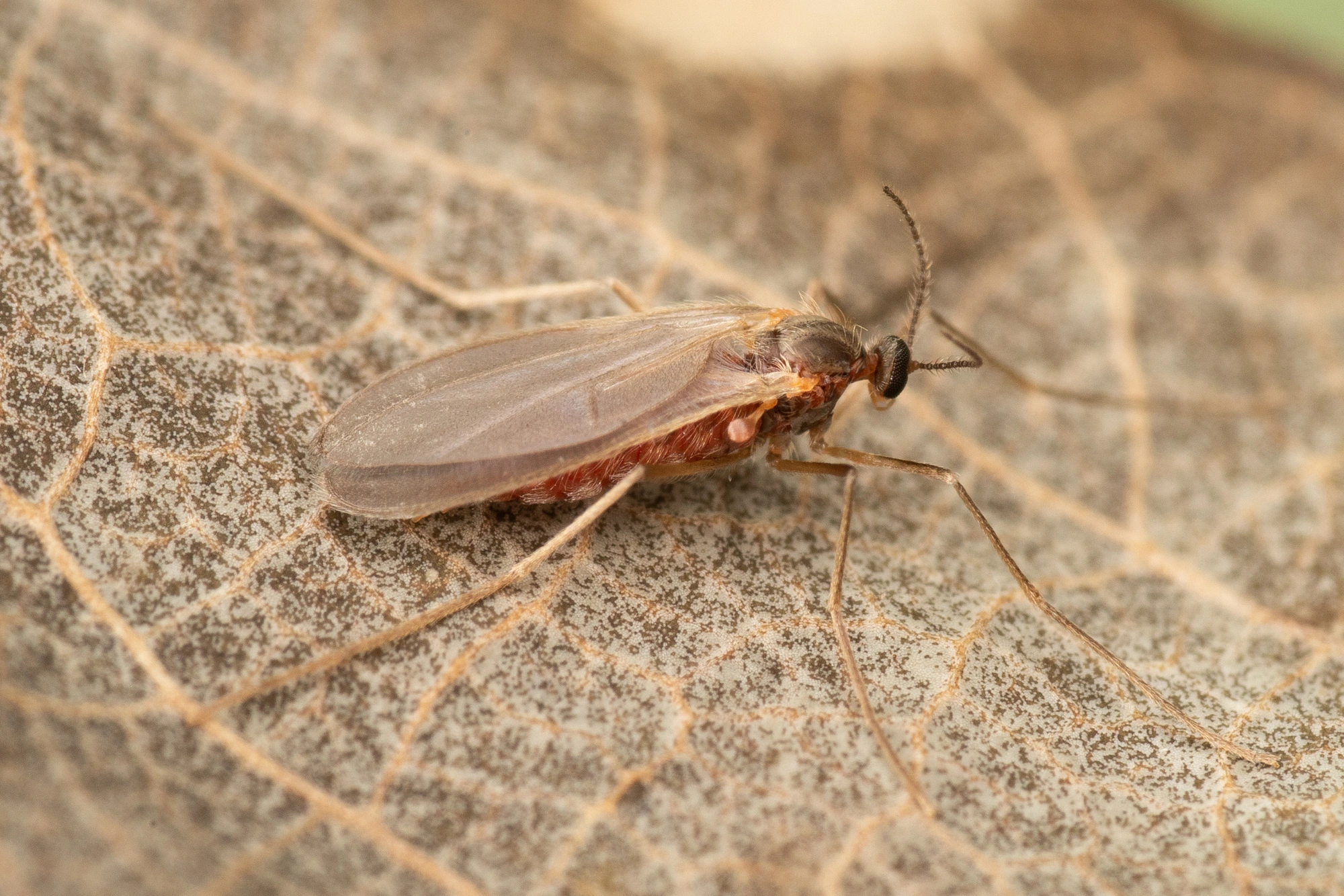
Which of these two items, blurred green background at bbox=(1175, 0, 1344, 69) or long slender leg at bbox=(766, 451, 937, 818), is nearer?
long slender leg at bbox=(766, 451, 937, 818)

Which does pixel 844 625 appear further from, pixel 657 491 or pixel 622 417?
pixel 622 417

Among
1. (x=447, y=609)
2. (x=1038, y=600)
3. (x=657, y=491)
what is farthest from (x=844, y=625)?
(x=447, y=609)

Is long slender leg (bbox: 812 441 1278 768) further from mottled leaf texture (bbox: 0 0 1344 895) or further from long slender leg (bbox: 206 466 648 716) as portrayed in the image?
long slender leg (bbox: 206 466 648 716)

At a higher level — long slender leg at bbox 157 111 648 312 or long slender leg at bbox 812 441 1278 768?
long slender leg at bbox 157 111 648 312

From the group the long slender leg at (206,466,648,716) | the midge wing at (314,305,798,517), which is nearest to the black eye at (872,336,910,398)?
the midge wing at (314,305,798,517)

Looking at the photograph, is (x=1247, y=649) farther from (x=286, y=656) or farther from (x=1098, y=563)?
(x=286, y=656)

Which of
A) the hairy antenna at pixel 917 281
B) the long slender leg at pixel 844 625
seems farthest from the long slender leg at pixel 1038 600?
the hairy antenna at pixel 917 281
